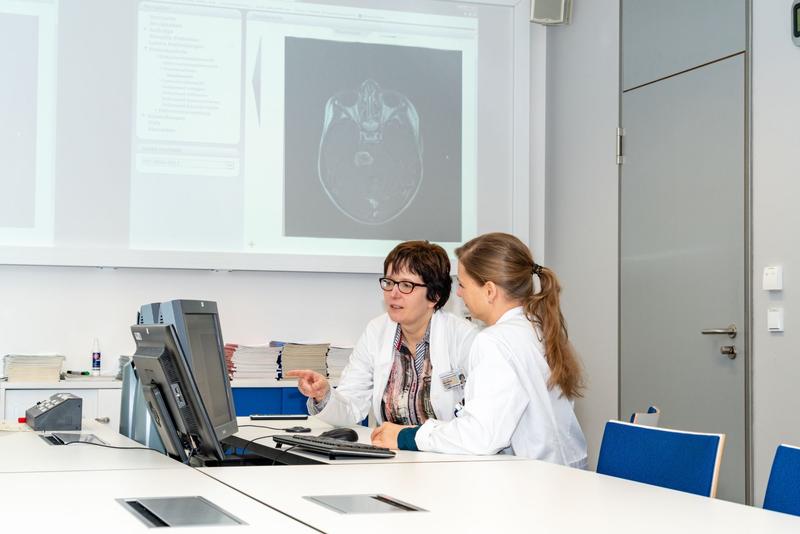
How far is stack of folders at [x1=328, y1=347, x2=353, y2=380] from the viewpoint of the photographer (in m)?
4.81

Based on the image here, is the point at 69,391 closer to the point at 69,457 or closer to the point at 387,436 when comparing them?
the point at 69,457

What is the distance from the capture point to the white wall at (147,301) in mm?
4656

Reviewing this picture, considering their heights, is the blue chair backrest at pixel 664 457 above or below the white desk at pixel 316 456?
above

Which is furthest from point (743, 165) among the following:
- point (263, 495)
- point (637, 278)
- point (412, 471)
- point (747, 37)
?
point (263, 495)

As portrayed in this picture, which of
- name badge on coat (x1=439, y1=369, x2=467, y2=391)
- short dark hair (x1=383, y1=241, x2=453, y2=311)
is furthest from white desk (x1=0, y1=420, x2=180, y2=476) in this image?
short dark hair (x1=383, y1=241, x2=453, y2=311)

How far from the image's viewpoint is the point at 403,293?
3410 mm

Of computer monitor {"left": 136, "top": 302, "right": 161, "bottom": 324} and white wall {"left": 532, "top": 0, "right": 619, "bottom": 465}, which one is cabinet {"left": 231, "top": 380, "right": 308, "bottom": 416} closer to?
white wall {"left": 532, "top": 0, "right": 619, "bottom": 465}

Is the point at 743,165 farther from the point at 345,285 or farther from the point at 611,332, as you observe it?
the point at 345,285

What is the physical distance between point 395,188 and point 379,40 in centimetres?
81

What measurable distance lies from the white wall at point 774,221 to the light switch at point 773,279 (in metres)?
0.02

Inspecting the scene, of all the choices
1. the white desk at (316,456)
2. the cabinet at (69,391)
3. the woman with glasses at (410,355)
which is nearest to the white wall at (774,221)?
the woman with glasses at (410,355)

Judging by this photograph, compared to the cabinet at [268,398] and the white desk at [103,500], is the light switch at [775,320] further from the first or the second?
the white desk at [103,500]

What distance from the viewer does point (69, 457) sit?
2.35 metres

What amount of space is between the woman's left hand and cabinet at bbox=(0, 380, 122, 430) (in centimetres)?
201
